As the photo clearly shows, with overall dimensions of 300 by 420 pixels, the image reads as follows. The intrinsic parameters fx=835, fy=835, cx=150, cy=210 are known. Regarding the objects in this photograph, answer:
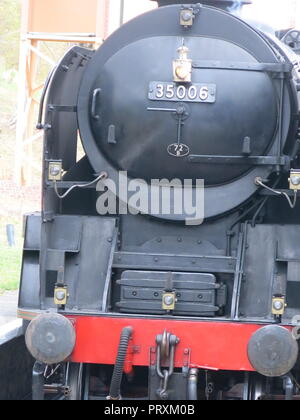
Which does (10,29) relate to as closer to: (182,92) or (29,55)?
(29,55)

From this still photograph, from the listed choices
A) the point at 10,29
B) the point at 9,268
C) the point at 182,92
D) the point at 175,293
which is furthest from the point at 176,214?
the point at 10,29

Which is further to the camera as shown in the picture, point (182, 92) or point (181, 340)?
point (182, 92)

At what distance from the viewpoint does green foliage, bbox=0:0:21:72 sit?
26.3m

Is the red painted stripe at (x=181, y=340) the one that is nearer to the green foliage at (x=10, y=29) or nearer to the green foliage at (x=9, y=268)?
the green foliage at (x=9, y=268)

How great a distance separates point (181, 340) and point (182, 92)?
148 centimetres

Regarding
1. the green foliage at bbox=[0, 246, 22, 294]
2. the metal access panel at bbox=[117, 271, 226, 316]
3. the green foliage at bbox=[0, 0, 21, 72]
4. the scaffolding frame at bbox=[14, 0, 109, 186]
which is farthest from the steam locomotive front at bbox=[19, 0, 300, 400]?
the green foliage at bbox=[0, 0, 21, 72]

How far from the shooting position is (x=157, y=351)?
15.3 feet

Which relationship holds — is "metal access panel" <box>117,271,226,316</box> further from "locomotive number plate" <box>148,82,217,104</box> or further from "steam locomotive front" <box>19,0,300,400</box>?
"locomotive number plate" <box>148,82,217,104</box>

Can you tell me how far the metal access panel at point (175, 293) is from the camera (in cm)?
491

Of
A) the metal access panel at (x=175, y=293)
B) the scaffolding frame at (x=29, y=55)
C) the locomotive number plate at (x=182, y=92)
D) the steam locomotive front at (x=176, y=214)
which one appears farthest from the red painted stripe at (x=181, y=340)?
the scaffolding frame at (x=29, y=55)

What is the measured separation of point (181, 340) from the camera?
4699 millimetres

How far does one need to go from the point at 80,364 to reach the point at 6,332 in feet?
2.64

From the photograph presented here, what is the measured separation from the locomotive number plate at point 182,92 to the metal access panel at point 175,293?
41.3 inches

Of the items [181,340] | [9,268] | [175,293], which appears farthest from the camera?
[9,268]
